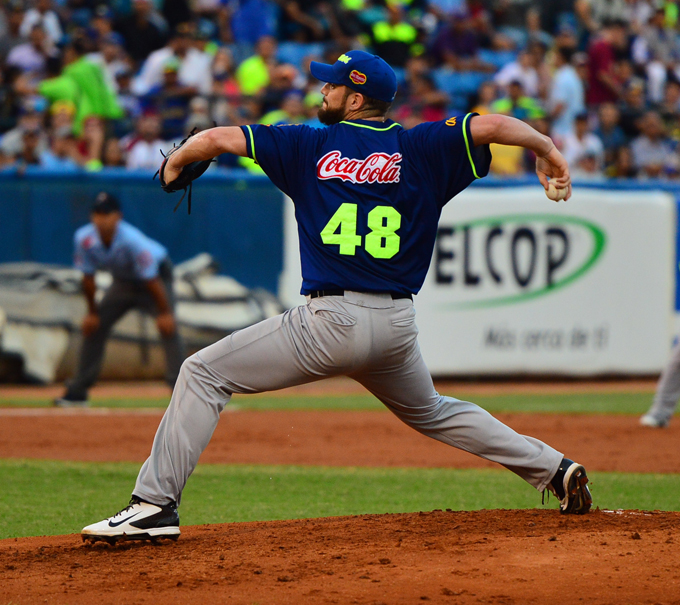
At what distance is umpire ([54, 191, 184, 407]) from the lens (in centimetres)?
1035

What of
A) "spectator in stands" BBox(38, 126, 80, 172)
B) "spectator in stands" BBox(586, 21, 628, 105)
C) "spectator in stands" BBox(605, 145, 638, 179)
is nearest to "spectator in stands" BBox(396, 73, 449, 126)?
"spectator in stands" BBox(605, 145, 638, 179)

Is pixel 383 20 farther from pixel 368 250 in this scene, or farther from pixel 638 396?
pixel 368 250

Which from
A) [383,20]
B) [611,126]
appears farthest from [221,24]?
[611,126]

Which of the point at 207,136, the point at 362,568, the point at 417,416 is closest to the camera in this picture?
the point at 362,568

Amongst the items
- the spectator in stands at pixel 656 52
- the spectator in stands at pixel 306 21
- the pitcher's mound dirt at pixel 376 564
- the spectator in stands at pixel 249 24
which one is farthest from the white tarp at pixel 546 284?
the pitcher's mound dirt at pixel 376 564

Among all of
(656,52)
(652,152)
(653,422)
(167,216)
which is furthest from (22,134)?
(656,52)

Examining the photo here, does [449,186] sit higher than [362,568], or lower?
higher

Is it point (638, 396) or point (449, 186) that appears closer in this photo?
point (449, 186)

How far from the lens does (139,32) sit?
51.5ft

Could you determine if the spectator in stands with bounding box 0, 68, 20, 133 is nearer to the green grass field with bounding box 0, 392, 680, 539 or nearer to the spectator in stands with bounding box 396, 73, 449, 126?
the spectator in stands with bounding box 396, 73, 449, 126

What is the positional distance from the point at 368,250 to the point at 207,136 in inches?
32.2

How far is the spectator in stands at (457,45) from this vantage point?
57.2 ft

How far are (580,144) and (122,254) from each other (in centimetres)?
819

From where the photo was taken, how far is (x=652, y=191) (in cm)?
1455
